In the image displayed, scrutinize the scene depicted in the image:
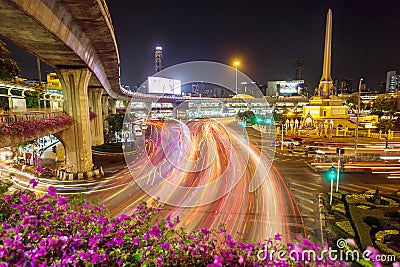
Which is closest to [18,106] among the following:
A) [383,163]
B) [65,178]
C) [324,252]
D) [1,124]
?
[65,178]

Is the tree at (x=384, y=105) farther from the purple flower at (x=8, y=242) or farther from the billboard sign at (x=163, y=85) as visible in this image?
the billboard sign at (x=163, y=85)

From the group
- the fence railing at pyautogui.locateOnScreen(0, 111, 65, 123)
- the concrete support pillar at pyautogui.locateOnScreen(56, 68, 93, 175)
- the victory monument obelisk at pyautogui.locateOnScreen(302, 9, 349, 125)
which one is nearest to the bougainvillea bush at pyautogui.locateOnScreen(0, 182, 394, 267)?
the fence railing at pyautogui.locateOnScreen(0, 111, 65, 123)

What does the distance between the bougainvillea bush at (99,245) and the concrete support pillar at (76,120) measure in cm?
2020

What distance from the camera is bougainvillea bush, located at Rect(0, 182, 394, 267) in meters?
3.97

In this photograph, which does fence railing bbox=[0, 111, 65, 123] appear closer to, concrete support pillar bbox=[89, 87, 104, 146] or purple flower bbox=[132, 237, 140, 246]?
purple flower bbox=[132, 237, 140, 246]

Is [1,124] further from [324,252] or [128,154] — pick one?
[128,154]

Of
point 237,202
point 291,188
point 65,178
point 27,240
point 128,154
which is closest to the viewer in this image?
point 27,240

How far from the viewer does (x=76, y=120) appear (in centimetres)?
2469

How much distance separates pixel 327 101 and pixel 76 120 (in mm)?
58170

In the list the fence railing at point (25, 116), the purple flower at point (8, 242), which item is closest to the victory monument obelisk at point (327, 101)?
the fence railing at point (25, 116)

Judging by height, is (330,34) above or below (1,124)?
above

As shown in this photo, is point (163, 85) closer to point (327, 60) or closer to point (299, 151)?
point (327, 60)

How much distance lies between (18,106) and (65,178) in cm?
816

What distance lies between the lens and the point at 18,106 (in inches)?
950
